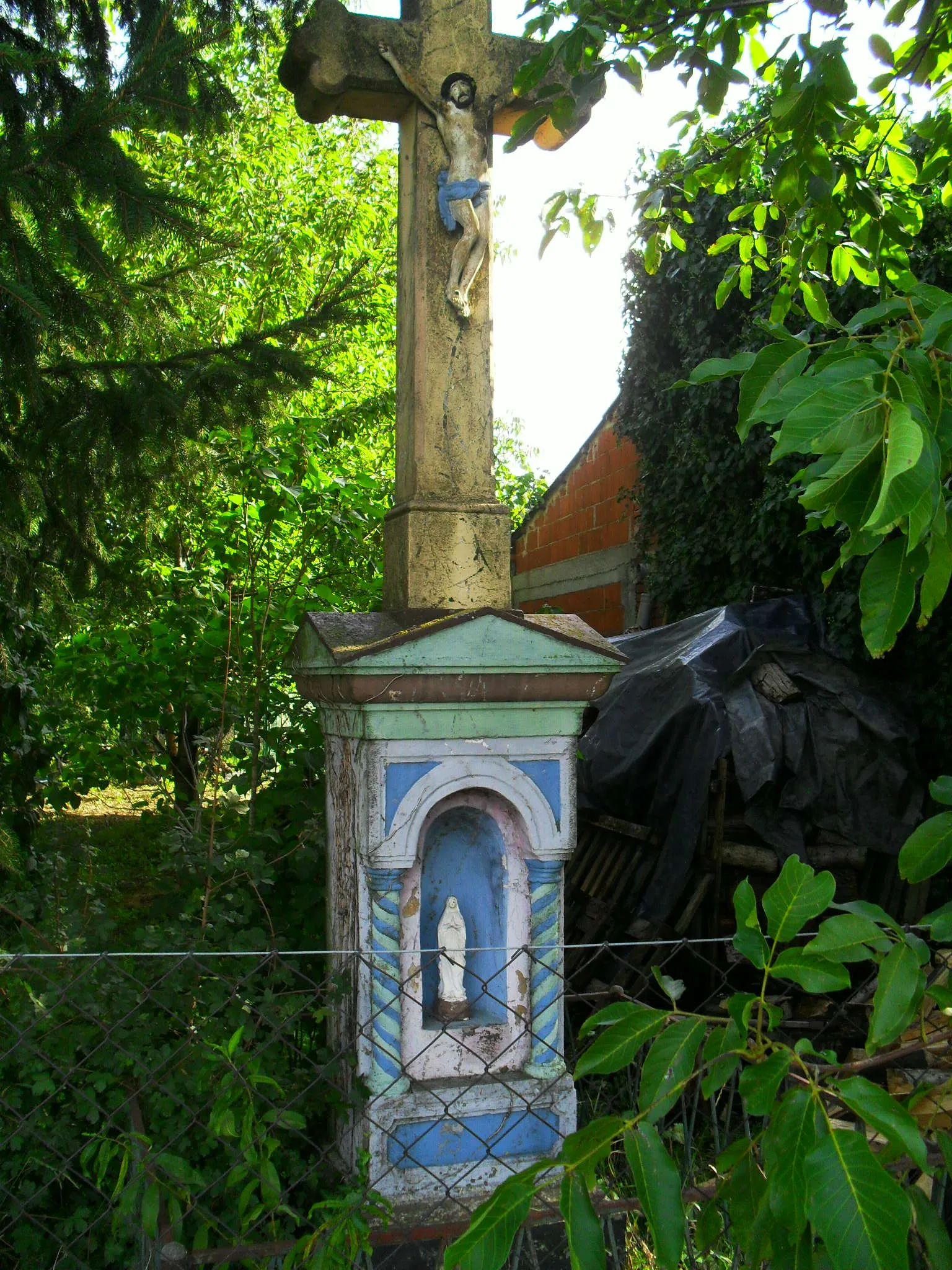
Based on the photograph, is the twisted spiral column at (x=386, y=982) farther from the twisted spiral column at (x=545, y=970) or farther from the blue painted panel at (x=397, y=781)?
the twisted spiral column at (x=545, y=970)

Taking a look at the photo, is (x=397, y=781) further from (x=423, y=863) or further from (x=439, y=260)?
(x=439, y=260)

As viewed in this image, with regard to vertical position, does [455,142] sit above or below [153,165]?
below

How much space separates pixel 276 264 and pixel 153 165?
64.6 inches

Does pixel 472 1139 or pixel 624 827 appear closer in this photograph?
pixel 472 1139

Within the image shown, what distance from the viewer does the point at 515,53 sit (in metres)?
2.95

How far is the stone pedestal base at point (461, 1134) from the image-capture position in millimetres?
2410

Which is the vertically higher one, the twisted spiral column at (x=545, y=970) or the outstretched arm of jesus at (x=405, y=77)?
the outstretched arm of jesus at (x=405, y=77)

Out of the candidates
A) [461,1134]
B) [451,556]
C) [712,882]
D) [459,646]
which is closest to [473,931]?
[461,1134]

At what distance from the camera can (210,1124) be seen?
205 centimetres

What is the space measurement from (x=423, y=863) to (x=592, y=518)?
20.8 feet

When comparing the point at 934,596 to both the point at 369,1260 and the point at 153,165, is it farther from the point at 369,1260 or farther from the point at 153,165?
the point at 153,165

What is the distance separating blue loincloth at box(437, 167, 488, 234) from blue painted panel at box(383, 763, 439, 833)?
148 centimetres

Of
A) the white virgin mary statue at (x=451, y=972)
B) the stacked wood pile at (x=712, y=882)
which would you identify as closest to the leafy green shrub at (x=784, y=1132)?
the white virgin mary statue at (x=451, y=972)

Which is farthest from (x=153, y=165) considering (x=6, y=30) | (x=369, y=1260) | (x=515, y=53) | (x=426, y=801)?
(x=369, y=1260)
